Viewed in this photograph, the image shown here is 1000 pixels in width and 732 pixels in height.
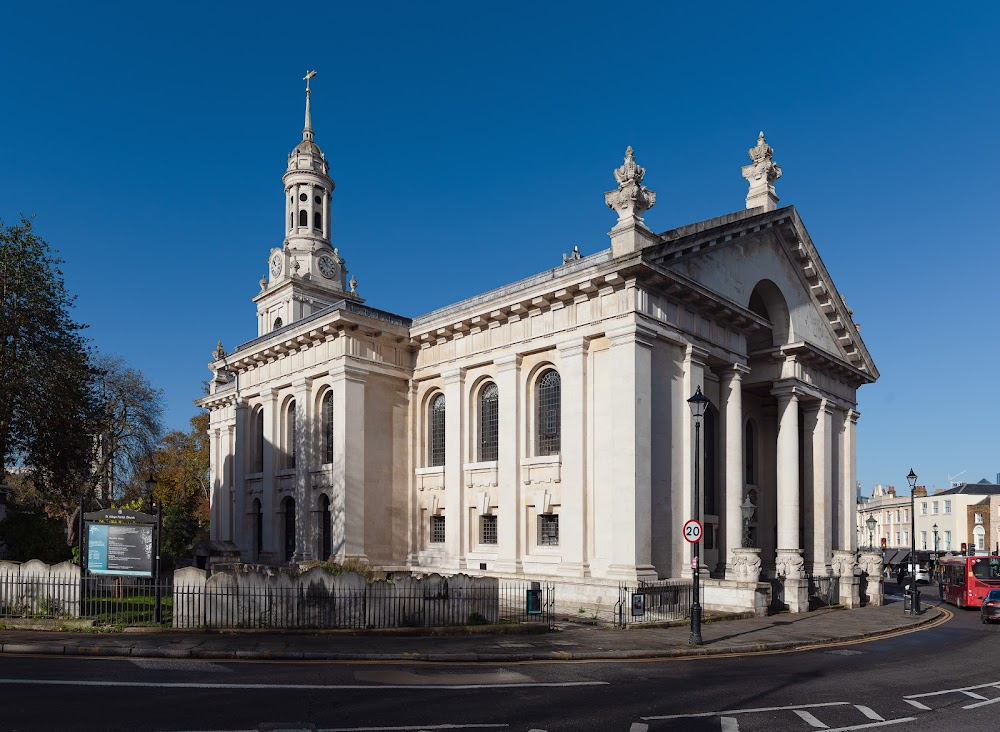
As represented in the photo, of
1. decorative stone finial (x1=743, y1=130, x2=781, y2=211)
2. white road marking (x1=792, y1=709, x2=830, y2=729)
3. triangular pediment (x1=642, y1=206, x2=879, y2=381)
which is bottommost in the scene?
white road marking (x1=792, y1=709, x2=830, y2=729)

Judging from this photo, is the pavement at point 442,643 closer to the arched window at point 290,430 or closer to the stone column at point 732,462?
the stone column at point 732,462

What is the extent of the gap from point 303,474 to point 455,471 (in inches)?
280

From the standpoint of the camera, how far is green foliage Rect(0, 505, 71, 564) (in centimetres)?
2958

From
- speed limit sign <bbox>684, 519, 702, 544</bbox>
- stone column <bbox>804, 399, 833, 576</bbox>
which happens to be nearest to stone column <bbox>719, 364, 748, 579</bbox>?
stone column <bbox>804, 399, 833, 576</bbox>

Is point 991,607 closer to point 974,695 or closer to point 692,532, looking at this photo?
point 692,532

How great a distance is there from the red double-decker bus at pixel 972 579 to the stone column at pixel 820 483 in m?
5.47

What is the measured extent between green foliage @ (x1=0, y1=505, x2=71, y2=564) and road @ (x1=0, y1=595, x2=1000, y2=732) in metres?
17.1

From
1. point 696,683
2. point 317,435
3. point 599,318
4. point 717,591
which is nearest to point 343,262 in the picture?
point 317,435

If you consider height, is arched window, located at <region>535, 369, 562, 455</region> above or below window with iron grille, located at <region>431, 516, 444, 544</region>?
above

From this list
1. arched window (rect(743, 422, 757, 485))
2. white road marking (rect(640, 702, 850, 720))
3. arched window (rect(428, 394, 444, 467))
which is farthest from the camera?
arched window (rect(743, 422, 757, 485))

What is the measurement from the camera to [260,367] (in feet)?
127

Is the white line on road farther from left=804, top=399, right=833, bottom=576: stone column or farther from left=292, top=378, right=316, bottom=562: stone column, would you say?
left=804, top=399, right=833, bottom=576: stone column

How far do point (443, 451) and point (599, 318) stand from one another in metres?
10.3

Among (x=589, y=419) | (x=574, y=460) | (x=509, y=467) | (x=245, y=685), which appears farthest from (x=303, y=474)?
(x=245, y=685)
